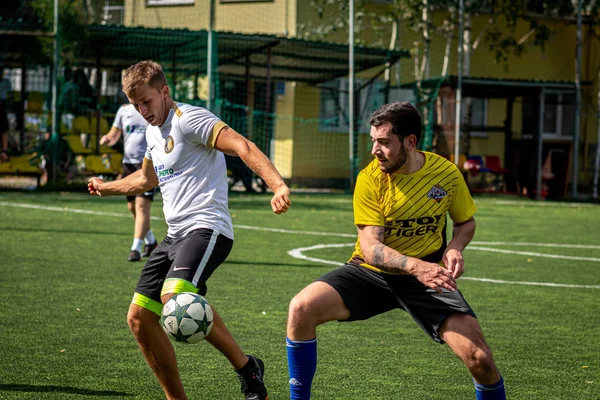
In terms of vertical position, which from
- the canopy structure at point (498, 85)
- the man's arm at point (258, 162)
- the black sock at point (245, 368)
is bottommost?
the black sock at point (245, 368)

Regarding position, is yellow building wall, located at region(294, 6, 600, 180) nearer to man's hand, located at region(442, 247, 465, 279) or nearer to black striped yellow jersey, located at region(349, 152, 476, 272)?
black striped yellow jersey, located at region(349, 152, 476, 272)

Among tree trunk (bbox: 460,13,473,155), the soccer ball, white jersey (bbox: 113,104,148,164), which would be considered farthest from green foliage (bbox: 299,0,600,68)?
the soccer ball

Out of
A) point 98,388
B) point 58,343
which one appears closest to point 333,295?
point 98,388

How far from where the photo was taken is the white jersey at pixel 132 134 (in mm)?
12586

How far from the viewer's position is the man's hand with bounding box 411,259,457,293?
4805 millimetres

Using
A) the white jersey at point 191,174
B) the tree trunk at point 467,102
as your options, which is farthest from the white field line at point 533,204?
the white jersey at point 191,174

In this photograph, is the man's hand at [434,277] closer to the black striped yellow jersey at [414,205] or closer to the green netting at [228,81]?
the black striped yellow jersey at [414,205]

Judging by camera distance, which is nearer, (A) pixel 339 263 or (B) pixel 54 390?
(B) pixel 54 390

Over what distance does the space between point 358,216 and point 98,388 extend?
6.18ft

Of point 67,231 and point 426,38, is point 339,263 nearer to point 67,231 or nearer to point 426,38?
point 67,231

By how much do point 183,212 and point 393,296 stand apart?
128cm

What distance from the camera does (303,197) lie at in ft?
81.7

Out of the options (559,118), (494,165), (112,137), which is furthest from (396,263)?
(559,118)

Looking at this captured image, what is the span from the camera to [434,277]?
4.82 metres
